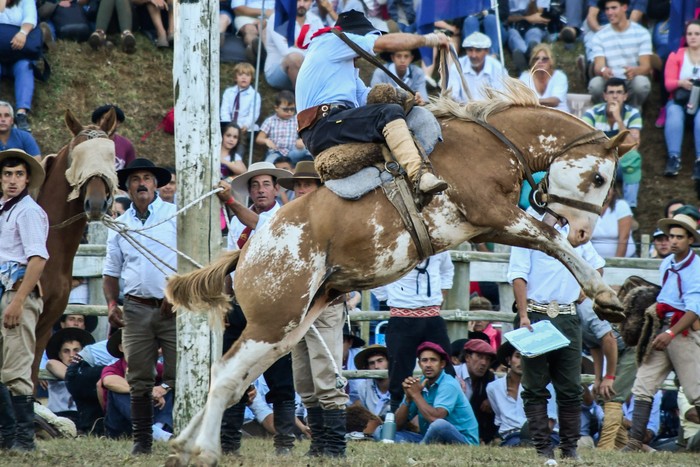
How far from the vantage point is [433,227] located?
7359 millimetres

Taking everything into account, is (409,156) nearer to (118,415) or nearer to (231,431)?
(231,431)

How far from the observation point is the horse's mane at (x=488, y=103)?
7613 millimetres

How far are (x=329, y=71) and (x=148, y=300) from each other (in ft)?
9.08

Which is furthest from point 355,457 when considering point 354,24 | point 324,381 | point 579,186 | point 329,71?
point 354,24

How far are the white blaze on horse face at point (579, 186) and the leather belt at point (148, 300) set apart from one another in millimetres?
3463

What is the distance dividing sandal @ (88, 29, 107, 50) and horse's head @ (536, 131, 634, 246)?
10.8 meters

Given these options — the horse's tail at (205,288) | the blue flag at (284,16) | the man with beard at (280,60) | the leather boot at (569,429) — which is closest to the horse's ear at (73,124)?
the horse's tail at (205,288)

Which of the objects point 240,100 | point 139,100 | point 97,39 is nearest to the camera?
point 240,100

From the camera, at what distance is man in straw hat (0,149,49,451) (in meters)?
8.47

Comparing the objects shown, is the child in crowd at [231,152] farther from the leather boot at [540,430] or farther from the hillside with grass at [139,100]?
the leather boot at [540,430]

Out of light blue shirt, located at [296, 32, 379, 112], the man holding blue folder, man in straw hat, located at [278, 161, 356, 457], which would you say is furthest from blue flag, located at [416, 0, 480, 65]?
light blue shirt, located at [296, 32, 379, 112]

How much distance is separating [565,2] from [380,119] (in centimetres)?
1171

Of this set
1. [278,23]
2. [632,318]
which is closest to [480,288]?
[632,318]

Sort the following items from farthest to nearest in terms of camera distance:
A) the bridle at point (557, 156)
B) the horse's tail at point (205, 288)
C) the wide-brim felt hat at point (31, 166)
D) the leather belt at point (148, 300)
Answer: the leather belt at point (148, 300), the wide-brim felt hat at point (31, 166), the horse's tail at point (205, 288), the bridle at point (557, 156)
